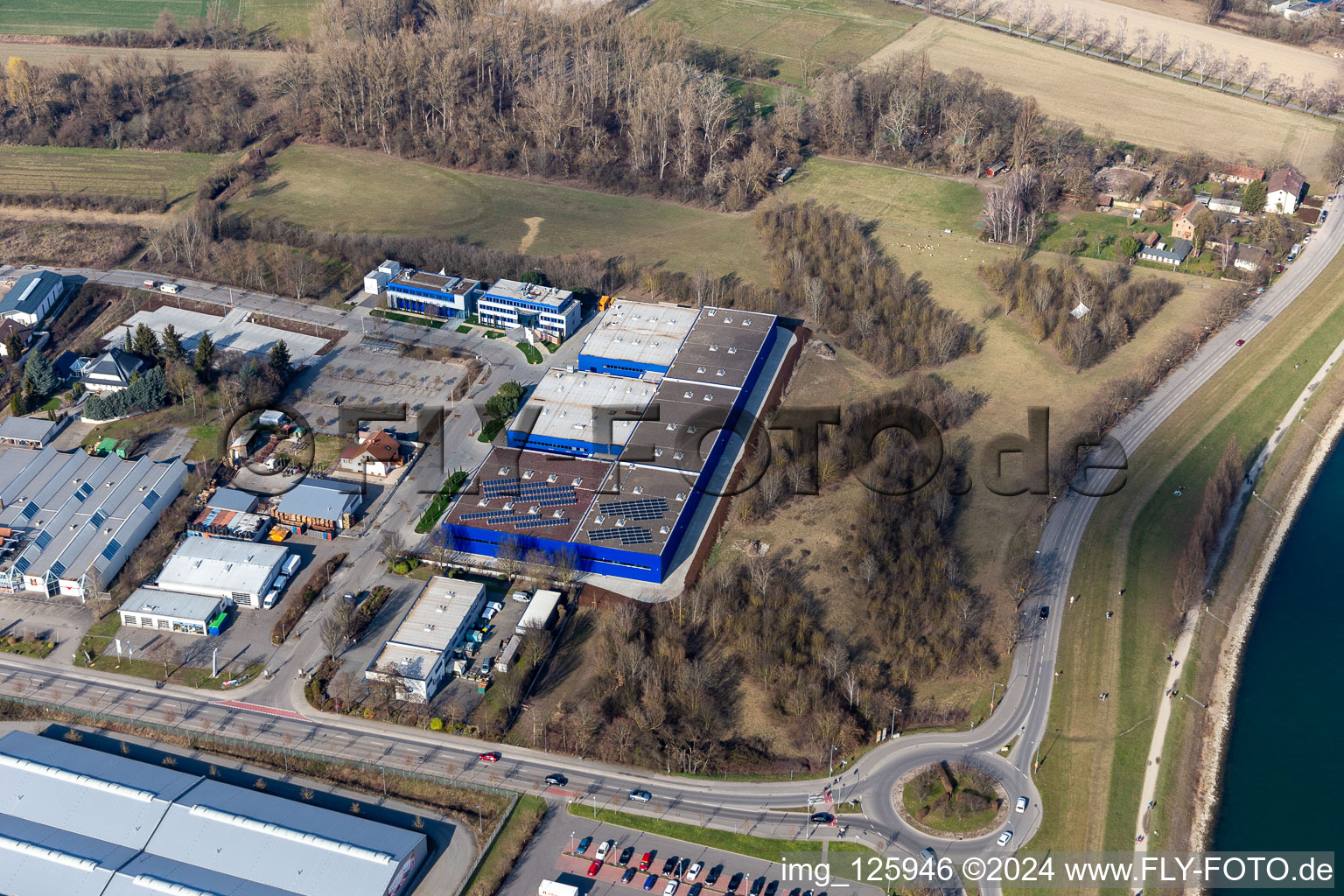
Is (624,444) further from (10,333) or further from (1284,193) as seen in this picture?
(1284,193)

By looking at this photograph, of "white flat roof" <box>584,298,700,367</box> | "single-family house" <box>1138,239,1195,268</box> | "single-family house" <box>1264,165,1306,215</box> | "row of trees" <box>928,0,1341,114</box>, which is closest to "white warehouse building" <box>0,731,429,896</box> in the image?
"white flat roof" <box>584,298,700,367</box>

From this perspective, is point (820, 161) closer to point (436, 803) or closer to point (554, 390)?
point (554, 390)

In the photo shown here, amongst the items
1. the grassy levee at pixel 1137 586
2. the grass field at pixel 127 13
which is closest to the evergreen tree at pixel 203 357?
the grassy levee at pixel 1137 586

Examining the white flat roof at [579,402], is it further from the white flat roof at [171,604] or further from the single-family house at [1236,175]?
the single-family house at [1236,175]

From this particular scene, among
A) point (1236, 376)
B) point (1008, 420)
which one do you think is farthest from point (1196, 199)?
point (1008, 420)

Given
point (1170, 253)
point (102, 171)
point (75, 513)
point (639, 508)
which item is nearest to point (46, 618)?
point (75, 513)

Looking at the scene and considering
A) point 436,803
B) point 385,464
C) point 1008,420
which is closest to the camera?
point 436,803
